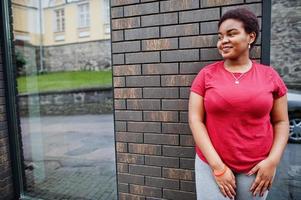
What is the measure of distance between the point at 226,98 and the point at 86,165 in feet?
10.4

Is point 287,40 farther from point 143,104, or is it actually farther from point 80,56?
point 80,56

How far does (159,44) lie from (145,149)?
85 centimetres

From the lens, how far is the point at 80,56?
15.5 feet

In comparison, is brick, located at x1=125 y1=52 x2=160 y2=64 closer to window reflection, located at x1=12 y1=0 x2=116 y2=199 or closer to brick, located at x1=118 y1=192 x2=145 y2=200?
window reflection, located at x1=12 y1=0 x2=116 y2=199

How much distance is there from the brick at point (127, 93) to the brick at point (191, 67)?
0.40 meters

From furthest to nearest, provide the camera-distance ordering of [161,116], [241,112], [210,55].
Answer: [161,116], [210,55], [241,112]

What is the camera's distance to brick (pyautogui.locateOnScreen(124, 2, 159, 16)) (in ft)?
8.01

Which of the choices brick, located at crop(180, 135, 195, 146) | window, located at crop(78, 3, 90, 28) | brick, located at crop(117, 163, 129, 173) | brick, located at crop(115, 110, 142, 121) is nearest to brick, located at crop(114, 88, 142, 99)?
brick, located at crop(115, 110, 142, 121)

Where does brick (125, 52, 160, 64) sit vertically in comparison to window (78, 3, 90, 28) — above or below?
below

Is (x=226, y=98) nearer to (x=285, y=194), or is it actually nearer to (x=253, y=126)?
(x=253, y=126)

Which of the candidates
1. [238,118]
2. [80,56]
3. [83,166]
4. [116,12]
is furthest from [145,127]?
[80,56]

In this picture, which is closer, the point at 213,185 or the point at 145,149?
the point at 213,185

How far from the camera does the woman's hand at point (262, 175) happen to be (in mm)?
1704

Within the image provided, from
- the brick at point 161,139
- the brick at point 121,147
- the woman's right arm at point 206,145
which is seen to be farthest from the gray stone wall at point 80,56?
the woman's right arm at point 206,145
